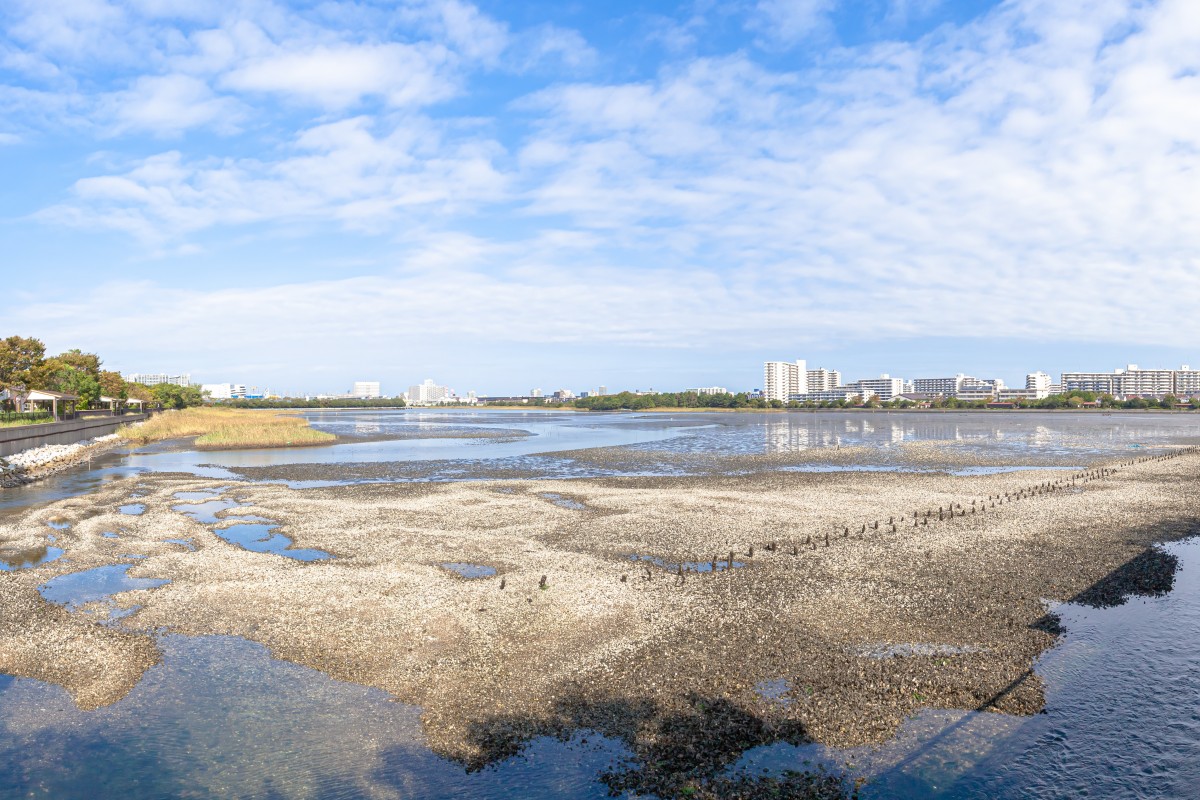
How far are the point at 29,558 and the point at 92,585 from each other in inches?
210

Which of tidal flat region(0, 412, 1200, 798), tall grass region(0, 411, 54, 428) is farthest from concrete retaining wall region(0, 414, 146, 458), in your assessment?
tidal flat region(0, 412, 1200, 798)

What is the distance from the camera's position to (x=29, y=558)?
68.9 ft

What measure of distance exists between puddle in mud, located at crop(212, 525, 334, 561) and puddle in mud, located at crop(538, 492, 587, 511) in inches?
460

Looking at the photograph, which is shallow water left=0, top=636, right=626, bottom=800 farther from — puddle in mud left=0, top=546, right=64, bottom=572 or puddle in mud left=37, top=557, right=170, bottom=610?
puddle in mud left=0, top=546, right=64, bottom=572

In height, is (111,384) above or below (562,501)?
above

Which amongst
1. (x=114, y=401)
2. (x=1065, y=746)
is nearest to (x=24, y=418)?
(x=114, y=401)

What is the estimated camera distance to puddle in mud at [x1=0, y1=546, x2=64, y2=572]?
65.5ft

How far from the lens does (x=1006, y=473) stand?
4428 cm

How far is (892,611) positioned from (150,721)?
47.5 feet

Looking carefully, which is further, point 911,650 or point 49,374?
point 49,374

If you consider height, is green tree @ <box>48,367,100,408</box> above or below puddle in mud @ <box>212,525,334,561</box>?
above

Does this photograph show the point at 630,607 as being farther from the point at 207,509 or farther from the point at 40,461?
the point at 40,461

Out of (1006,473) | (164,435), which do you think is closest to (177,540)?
(1006,473)

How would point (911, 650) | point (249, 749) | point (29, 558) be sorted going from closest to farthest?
1. point (249, 749)
2. point (911, 650)
3. point (29, 558)
